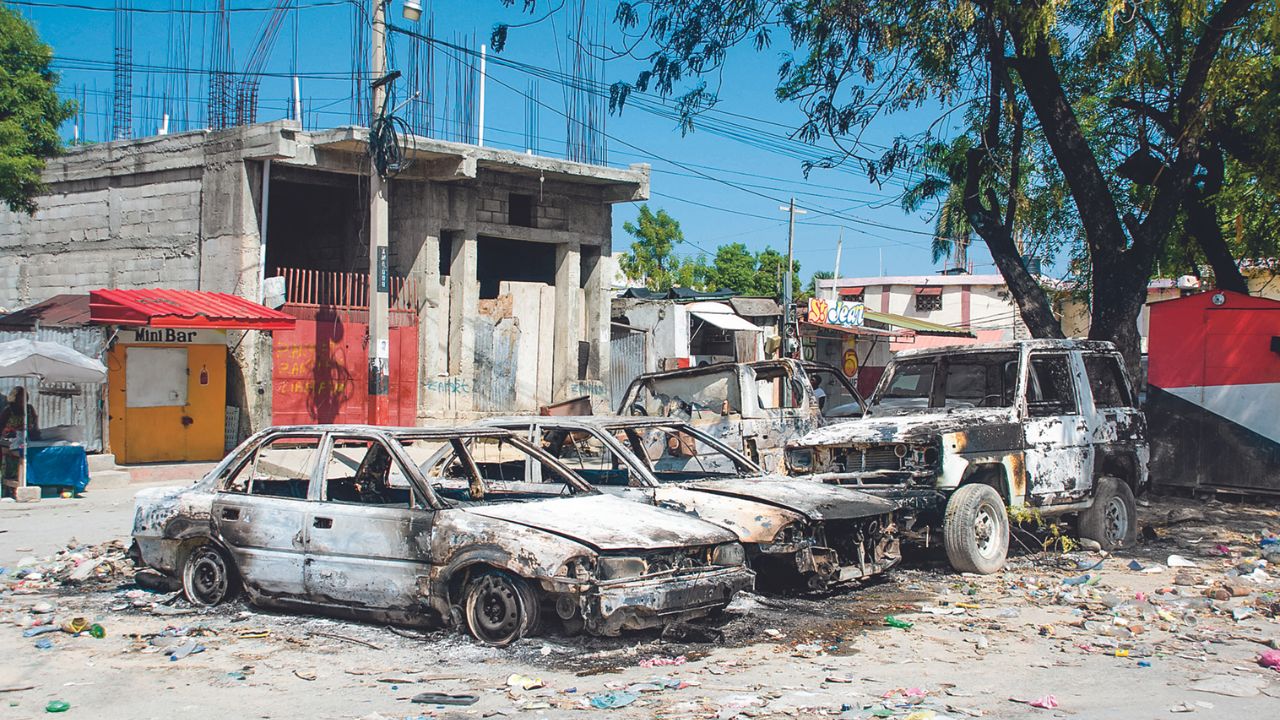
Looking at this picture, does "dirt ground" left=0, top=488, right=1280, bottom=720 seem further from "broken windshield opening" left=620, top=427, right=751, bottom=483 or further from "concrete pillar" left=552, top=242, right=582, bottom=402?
"concrete pillar" left=552, top=242, right=582, bottom=402

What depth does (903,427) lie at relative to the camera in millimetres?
9570

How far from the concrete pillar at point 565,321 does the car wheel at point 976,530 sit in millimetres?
14234

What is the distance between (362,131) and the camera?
18688mm

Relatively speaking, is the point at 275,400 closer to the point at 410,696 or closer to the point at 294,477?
the point at 294,477

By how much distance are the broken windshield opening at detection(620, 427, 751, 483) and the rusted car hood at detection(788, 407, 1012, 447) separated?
0.83 m

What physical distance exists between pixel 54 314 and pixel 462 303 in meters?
7.03

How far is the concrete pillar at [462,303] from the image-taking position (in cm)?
2128

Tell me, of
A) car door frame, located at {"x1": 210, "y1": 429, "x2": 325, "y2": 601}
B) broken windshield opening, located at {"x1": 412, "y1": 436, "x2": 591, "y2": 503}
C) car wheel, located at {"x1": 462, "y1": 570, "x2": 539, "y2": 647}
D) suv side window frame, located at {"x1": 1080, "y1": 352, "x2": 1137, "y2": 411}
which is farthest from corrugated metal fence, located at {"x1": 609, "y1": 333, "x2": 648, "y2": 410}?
car wheel, located at {"x1": 462, "y1": 570, "x2": 539, "y2": 647}

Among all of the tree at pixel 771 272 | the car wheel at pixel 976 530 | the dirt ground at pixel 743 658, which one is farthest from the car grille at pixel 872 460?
the tree at pixel 771 272

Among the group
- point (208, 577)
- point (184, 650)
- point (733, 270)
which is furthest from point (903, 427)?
point (733, 270)

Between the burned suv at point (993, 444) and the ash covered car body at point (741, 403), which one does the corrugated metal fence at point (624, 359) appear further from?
the burned suv at point (993, 444)

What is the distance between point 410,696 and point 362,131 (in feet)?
47.9

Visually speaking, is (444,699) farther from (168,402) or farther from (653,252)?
(653,252)

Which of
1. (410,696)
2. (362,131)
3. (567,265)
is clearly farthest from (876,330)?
(410,696)
